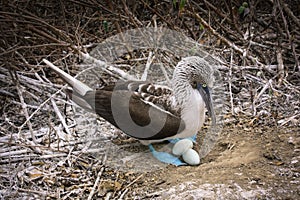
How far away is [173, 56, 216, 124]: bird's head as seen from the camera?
3594mm

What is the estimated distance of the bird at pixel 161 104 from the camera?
137 inches

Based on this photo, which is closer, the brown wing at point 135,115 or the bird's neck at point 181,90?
the brown wing at point 135,115

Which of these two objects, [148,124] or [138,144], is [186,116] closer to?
[148,124]

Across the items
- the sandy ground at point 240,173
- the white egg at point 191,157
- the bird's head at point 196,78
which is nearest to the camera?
the sandy ground at point 240,173

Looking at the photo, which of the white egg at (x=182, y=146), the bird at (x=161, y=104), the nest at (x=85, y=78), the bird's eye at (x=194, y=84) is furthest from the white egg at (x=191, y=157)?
the bird's eye at (x=194, y=84)

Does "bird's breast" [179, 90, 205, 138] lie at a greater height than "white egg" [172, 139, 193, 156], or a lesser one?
greater

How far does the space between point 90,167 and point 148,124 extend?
618 millimetres

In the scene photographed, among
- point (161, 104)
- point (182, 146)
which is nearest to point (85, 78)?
point (161, 104)

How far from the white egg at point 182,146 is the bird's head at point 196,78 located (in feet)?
1.02

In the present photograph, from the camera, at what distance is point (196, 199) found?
291 centimetres

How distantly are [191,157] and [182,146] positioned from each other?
0.40 ft

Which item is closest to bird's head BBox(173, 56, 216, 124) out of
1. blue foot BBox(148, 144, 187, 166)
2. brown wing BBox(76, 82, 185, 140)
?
brown wing BBox(76, 82, 185, 140)

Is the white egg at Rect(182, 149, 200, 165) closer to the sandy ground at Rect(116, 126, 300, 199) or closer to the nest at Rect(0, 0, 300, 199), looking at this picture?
the sandy ground at Rect(116, 126, 300, 199)

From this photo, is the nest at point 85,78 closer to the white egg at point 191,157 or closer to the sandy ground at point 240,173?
the sandy ground at point 240,173
